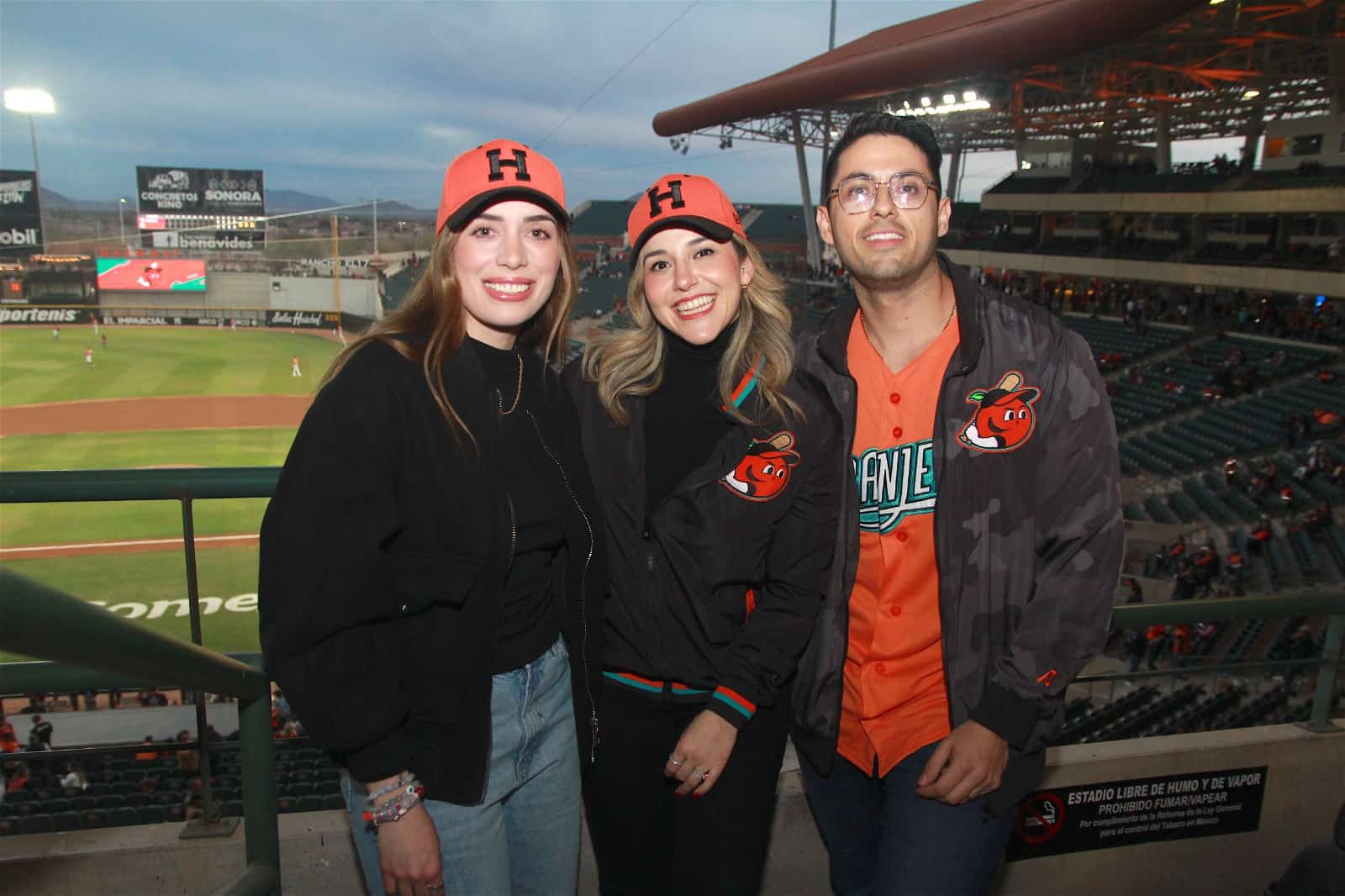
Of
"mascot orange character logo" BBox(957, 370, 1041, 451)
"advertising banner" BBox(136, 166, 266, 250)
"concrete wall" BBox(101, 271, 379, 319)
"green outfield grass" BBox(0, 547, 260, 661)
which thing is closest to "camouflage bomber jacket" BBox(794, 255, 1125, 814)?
"mascot orange character logo" BBox(957, 370, 1041, 451)

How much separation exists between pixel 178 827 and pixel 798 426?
1.98 metres

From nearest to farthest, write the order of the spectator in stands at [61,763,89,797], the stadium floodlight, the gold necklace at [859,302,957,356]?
1. the gold necklace at [859,302,957,356]
2. the spectator in stands at [61,763,89,797]
3. the stadium floodlight

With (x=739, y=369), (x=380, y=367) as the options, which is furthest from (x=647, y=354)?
(x=380, y=367)

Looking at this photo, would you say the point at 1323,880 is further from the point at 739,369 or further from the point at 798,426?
the point at 739,369

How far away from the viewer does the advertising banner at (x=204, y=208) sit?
144ft

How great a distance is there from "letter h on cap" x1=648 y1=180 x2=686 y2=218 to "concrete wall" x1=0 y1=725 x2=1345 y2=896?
5.62 ft

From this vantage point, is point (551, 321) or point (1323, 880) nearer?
point (1323, 880)

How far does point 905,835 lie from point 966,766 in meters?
0.24

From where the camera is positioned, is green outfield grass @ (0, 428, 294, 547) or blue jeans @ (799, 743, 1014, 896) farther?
green outfield grass @ (0, 428, 294, 547)

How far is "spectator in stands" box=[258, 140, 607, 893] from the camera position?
1465 millimetres

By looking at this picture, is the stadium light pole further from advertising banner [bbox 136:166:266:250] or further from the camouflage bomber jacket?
the camouflage bomber jacket

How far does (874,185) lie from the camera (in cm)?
199

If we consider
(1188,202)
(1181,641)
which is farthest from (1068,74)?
(1181,641)

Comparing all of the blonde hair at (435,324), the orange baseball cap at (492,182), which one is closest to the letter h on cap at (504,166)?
the orange baseball cap at (492,182)
